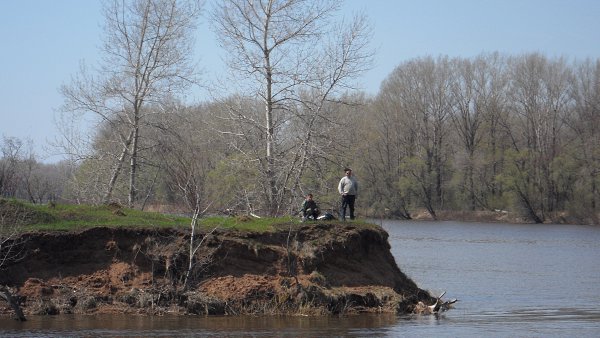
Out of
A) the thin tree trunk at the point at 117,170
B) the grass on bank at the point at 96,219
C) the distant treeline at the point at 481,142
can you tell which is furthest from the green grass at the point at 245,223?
the distant treeline at the point at 481,142

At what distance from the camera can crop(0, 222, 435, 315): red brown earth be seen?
2169 cm

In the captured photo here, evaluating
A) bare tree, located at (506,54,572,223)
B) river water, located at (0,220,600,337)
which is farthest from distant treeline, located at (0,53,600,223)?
river water, located at (0,220,600,337)

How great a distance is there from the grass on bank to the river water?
297cm

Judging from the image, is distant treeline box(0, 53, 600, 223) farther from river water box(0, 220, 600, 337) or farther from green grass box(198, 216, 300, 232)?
green grass box(198, 216, 300, 232)

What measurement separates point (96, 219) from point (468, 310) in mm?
10680

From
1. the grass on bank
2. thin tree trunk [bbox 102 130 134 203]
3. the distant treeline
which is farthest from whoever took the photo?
the distant treeline

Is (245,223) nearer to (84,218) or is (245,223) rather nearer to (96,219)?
(96,219)

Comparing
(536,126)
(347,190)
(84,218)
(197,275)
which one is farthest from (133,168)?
(536,126)

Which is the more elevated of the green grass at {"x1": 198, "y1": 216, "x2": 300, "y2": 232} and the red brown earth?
the green grass at {"x1": 198, "y1": 216, "x2": 300, "y2": 232}

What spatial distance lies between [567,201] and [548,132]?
7.35 m

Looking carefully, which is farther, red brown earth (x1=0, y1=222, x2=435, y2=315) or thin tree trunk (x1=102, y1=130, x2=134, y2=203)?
thin tree trunk (x1=102, y1=130, x2=134, y2=203)

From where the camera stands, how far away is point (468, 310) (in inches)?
995

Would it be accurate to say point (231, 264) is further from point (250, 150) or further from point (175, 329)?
point (250, 150)

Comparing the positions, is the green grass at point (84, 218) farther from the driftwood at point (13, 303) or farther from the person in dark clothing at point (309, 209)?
the person in dark clothing at point (309, 209)
